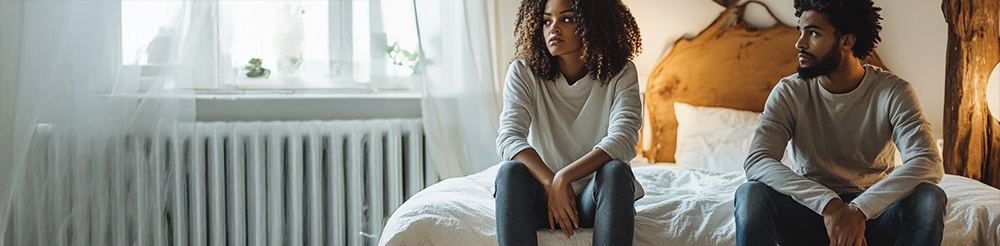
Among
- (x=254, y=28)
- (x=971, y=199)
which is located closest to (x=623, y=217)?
(x=971, y=199)

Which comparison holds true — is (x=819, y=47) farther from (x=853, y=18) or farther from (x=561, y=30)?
(x=561, y=30)

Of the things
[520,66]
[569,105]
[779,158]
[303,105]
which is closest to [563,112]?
[569,105]

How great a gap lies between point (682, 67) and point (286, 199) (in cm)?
146

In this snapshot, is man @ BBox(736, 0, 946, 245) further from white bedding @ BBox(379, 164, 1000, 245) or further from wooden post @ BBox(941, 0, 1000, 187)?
wooden post @ BBox(941, 0, 1000, 187)

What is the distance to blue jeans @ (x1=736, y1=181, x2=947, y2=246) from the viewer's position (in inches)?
64.9

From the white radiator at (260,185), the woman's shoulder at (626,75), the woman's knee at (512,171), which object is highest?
the woman's shoulder at (626,75)

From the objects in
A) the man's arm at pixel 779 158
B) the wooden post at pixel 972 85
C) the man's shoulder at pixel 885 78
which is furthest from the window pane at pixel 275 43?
the wooden post at pixel 972 85

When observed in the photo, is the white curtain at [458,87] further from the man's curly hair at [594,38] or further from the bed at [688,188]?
the man's curly hair at [594,38]

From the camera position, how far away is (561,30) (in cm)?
202

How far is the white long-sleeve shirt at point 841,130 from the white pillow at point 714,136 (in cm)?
90

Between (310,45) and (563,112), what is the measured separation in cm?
112

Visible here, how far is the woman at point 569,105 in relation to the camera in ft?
5.94

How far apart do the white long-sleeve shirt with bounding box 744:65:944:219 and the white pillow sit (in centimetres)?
90

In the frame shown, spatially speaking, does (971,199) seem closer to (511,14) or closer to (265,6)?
(511,14)
